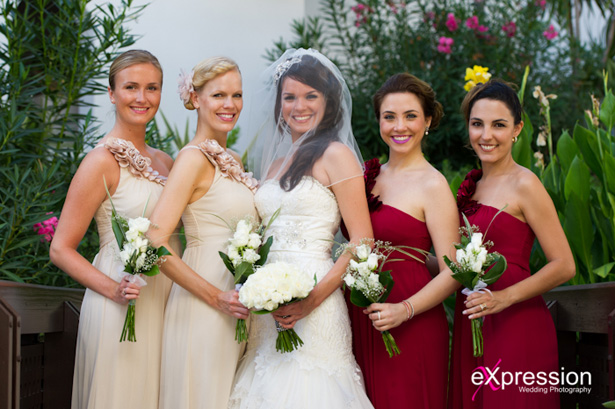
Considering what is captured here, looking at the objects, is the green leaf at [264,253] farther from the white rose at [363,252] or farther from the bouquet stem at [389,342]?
the bouquet stem at [389,342]

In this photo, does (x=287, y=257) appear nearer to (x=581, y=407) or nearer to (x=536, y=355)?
(x=536, y=355)

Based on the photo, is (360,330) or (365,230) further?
(360,330)

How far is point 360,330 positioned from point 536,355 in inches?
38.4

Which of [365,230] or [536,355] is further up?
[365,230]

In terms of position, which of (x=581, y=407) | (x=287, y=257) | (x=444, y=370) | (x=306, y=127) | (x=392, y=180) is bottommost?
(x=581, y=407)

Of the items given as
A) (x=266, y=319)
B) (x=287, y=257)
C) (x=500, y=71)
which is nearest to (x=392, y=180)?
(x=287, y=257)

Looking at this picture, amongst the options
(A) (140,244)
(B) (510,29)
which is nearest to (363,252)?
(A) (140,244)

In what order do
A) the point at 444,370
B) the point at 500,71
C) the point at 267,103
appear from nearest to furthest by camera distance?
the point at 444,370, the point at 267,103, the point at 500,71

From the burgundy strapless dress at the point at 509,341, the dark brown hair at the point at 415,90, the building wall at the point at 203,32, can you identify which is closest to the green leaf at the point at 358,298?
the burgundy strapless dress at the point at 509,341

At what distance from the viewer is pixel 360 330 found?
3.92 metres

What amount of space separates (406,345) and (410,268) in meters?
0.43

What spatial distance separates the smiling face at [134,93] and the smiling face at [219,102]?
1.12ft

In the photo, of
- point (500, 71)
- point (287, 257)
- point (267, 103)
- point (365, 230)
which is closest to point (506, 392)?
point (365, 230)

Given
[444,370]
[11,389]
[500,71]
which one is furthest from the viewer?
[500,71]
